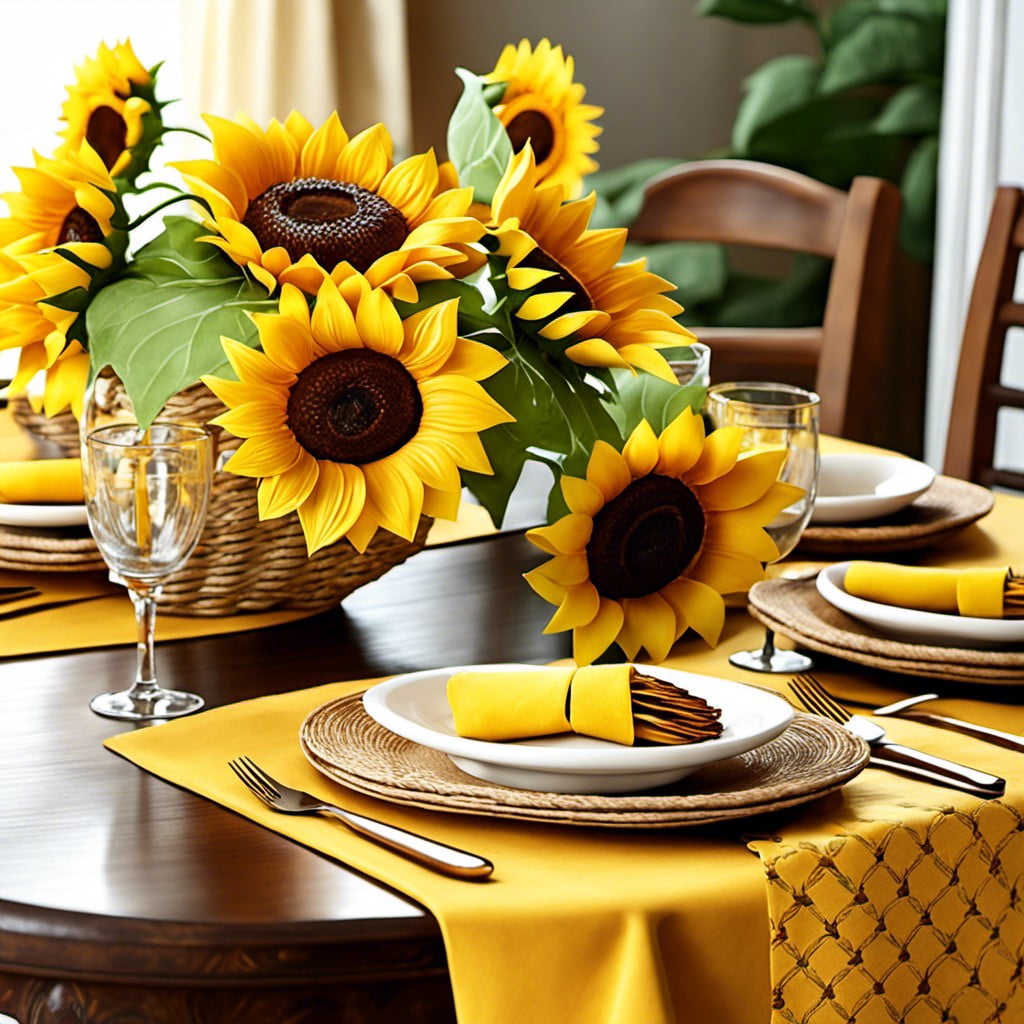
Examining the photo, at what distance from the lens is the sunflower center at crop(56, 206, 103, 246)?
3.49ft

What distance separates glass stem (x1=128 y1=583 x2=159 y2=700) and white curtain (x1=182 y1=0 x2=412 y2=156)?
1.96m

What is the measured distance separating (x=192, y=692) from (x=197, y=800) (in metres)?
0.18

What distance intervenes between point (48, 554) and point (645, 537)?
521 mm

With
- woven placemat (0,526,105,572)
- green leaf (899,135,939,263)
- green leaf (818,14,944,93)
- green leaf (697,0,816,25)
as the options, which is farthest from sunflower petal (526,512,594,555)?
green leaf (899,135,939,263)

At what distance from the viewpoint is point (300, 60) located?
Answer: 2891mm

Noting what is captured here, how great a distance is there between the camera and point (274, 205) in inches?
38.7

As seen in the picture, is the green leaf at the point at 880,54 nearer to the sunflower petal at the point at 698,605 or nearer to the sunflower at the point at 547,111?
the sunflower at the point at 547,111

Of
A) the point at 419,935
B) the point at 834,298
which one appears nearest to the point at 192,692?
the point at 419,935

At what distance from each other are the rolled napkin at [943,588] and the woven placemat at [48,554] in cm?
56

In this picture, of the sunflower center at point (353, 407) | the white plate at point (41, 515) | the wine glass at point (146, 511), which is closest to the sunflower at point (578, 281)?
the sunflower center at point (353, 407)

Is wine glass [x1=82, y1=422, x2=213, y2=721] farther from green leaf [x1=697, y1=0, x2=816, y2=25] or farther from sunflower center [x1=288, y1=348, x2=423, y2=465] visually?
green leaf [x1=697, y1=0, x2=816, y2=25]

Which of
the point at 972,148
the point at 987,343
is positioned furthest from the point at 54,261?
the point at 972,148

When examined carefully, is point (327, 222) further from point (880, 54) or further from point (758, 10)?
point (880, 54)

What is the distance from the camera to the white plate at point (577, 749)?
0.77 metres
